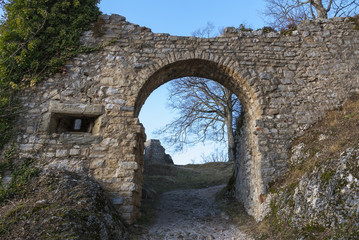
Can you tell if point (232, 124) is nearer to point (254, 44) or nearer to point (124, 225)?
point (254, 44)

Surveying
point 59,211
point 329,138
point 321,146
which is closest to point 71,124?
point 59,211

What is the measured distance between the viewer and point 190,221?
578 centimetres

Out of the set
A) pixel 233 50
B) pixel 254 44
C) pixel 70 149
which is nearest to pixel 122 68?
pixel 70 149

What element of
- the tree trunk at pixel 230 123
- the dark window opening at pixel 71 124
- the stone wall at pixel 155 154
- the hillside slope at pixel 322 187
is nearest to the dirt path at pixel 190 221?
the hillside slope at pixel 322 187

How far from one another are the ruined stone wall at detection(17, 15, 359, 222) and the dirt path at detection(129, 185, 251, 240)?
0.63m

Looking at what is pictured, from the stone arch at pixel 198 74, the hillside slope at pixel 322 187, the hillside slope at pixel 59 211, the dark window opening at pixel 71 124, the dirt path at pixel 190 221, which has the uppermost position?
the stone arch at pixel 198 74

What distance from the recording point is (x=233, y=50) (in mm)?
5969

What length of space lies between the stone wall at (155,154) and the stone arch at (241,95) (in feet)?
27.1

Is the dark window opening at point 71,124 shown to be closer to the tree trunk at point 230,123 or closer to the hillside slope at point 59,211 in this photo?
the hillside slope at point 59,211

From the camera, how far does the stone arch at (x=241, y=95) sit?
5.46 metres

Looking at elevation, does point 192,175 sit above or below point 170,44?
below

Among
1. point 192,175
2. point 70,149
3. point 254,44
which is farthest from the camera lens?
point 192,175

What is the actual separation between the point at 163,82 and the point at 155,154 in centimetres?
892

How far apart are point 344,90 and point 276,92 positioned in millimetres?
1581
